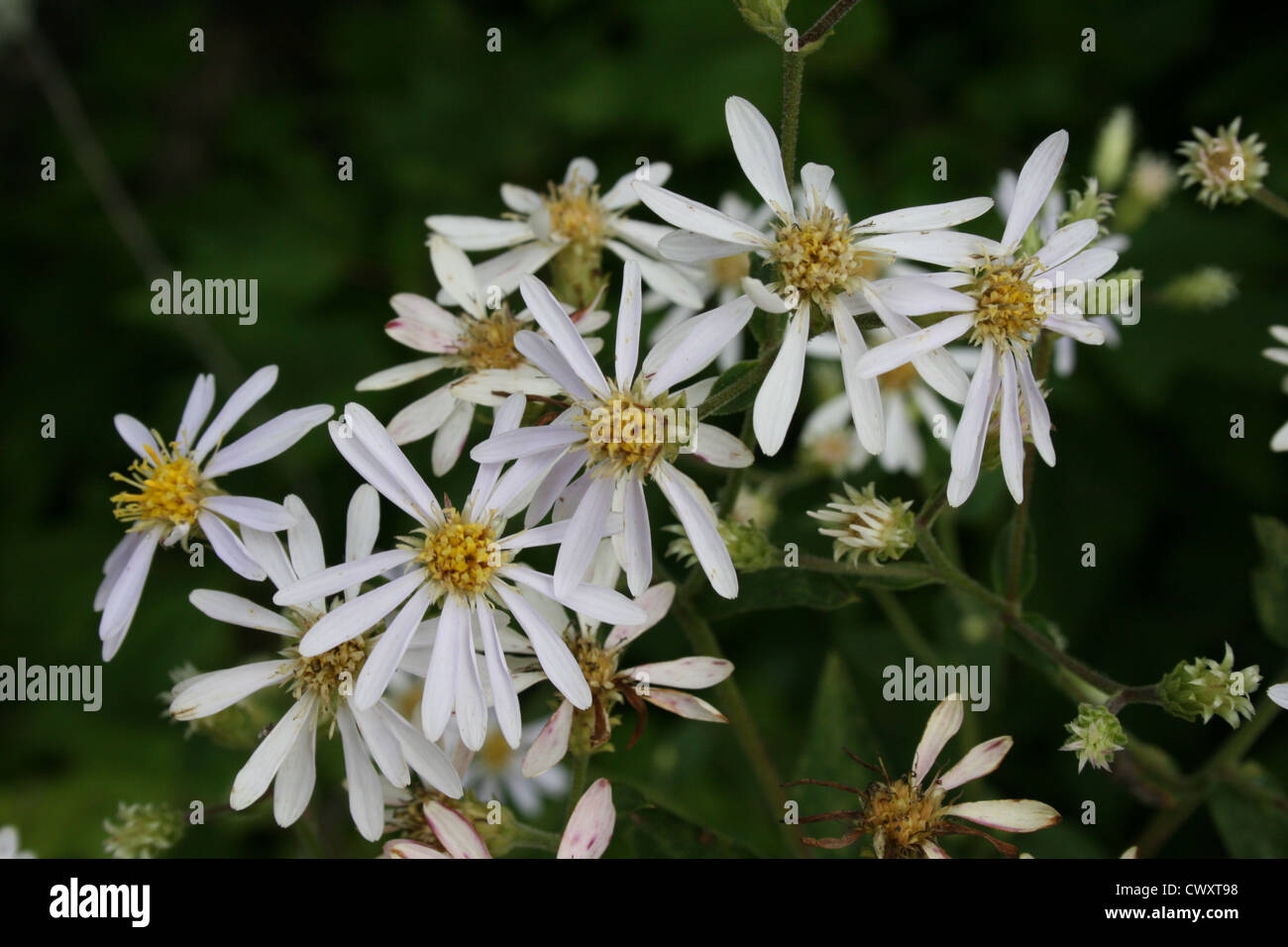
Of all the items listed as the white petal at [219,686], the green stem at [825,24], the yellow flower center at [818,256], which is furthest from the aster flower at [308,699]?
Result: the green stem at [825,24]

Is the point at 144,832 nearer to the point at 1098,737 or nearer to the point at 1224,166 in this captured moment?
the point at 1098,737

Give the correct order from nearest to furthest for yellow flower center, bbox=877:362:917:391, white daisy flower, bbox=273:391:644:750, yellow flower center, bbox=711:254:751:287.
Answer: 1. white daisy flower, bbox=273:391:644:750
2. yellow flower center, bbox=711:254:751:287
3. yellow flower center, bbox=877:362:917:391

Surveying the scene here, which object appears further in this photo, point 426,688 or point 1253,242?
point 1253,242

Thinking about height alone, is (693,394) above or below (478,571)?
above

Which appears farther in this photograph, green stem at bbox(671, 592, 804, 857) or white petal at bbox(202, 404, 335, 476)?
green stem at bbox(671, 592, 804, 857)

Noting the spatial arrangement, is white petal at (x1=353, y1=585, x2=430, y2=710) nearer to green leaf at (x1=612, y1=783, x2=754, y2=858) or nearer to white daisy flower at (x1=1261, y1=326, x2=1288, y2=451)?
green leaf at (x1=612, y1=783, x2=754, y2=858)

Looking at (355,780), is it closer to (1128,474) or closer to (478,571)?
(478,571)

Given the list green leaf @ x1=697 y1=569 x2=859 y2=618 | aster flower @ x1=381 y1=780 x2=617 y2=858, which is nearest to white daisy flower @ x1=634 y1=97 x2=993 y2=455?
green leaf @ x1=697 y1=569 x2=859 y2=618
